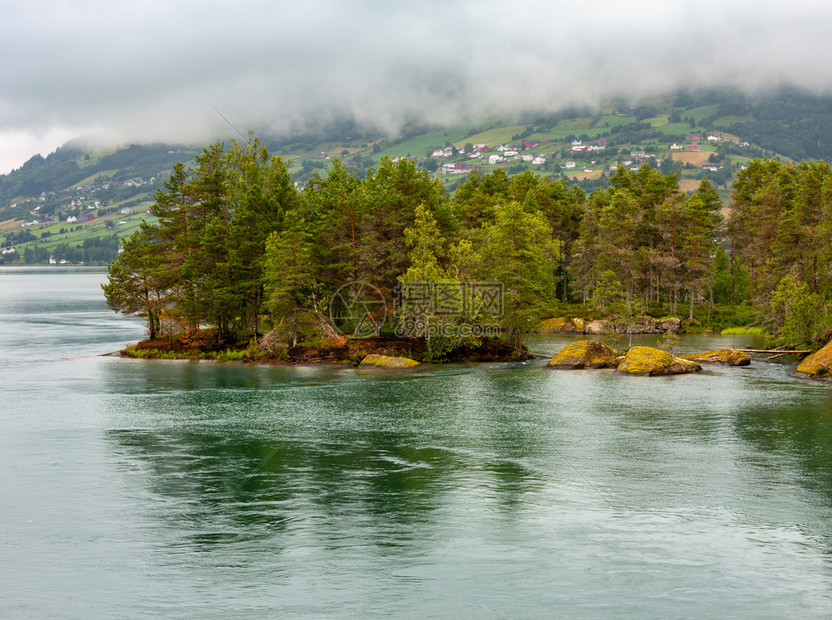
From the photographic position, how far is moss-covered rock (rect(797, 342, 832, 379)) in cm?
5991

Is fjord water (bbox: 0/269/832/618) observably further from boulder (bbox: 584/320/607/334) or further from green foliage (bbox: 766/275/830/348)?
boulder (bbox: 584/320/607/334)

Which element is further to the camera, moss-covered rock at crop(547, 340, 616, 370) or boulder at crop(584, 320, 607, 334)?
boulder at crop(584, 320, 607, 334)

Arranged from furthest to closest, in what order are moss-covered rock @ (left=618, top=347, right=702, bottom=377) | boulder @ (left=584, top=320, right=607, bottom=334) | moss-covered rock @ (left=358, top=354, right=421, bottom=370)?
boulder @ (left=584, top=320, right=607, bottom=334), moss-covered rock @ (left=358, top=354, right=421, bottom=370), moss-covered rock @ (left=618, top=347, right=702, bottom=377)

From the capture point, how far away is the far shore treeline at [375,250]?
7281cm

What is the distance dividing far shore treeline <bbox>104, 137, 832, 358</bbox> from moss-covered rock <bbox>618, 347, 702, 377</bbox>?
35.6 feet

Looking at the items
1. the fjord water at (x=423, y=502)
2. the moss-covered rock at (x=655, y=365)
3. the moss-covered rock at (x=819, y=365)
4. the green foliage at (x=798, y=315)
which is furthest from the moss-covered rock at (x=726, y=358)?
the fjord water at (x=423, y=502)

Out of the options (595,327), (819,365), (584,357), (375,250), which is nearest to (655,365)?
(584,357)

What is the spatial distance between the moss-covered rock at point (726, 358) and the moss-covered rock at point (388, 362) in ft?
92.1

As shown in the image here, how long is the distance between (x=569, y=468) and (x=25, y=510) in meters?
25.8

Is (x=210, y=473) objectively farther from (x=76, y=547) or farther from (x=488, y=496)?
(x=488, y=496)

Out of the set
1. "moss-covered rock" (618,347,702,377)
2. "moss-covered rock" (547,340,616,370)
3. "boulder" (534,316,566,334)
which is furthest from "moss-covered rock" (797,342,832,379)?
"boulder" (534,316,566,334)

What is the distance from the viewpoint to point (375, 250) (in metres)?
76.3

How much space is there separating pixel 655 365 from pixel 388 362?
25608 mm

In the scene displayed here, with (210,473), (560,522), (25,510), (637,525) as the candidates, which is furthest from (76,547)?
(637,525)
